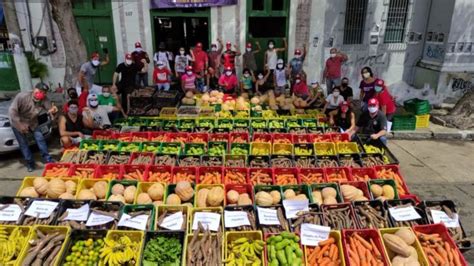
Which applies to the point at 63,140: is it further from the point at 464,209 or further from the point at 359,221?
the point at 464,209

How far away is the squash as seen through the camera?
5199mm

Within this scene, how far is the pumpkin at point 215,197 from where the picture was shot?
5189 millimetres

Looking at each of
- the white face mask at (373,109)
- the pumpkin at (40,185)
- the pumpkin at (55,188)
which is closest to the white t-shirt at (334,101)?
the white face mask at (373,109)

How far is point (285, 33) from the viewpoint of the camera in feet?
47.4

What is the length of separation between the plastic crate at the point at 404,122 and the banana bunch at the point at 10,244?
33.9 ft

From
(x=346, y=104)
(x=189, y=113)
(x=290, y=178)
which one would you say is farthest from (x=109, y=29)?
(x=290, y=178)

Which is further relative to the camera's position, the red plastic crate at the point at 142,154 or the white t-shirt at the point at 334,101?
the white t-shirt at the point at 334,101

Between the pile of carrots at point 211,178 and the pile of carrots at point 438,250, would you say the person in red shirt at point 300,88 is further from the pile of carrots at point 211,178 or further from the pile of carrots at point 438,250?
the pile of carrots at point 438,250

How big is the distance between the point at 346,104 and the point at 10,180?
26.6ft

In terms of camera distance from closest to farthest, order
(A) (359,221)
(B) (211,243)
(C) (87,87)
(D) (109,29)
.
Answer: (B) (211,243)
(A) (359,221)
(C) (87,87)
(D) (109,29)

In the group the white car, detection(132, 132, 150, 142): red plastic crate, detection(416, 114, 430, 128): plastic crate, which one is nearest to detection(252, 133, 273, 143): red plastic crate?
detection(132, 132, 150, 142): red plastic crate

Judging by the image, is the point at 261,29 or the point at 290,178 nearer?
the point at 290,178

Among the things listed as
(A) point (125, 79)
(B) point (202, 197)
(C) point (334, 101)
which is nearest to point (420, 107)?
(C) point (334, 101)

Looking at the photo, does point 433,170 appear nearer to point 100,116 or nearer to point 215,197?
point 215,197
